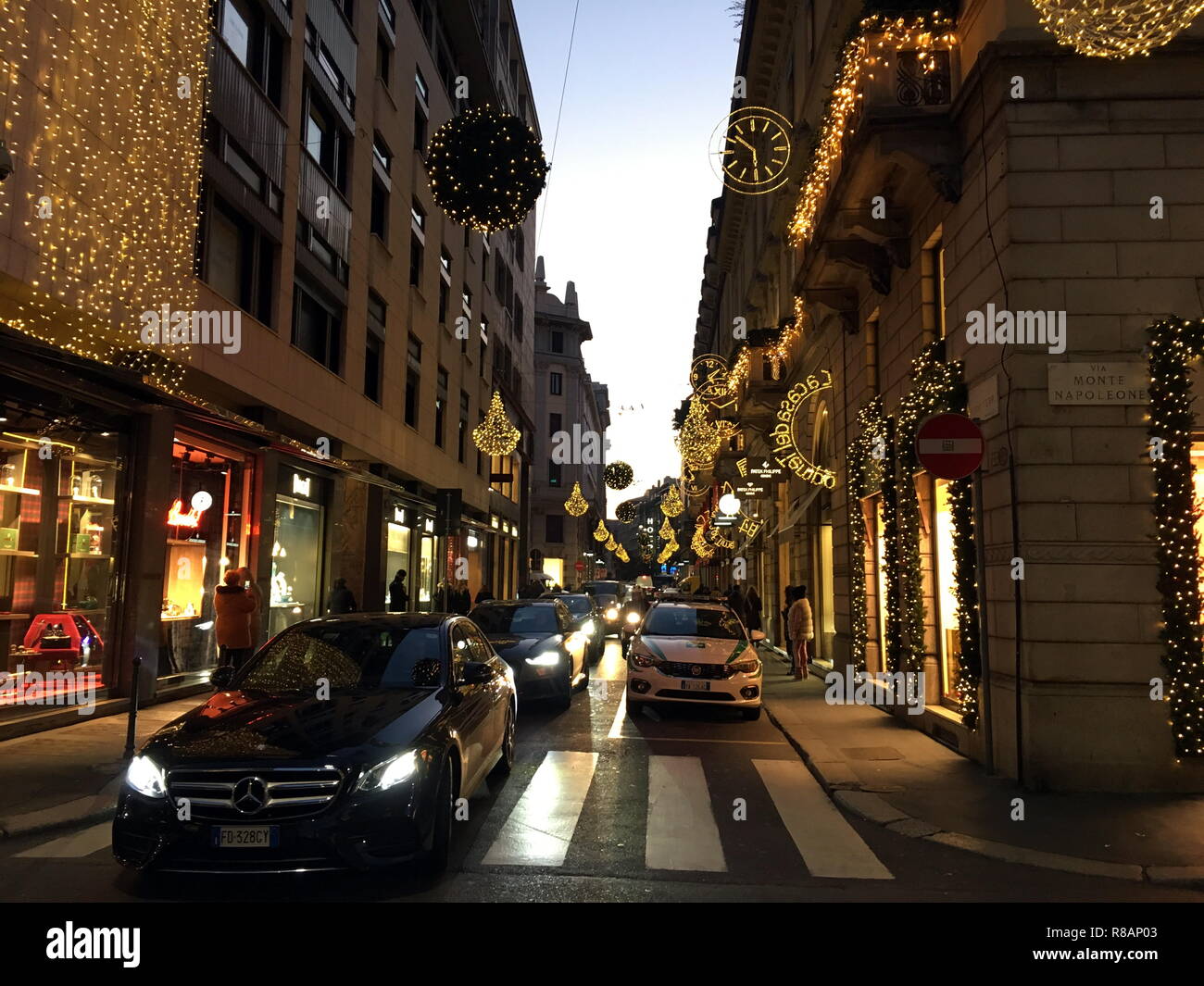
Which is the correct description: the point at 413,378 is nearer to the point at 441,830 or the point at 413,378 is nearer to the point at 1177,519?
the point at 1177,519

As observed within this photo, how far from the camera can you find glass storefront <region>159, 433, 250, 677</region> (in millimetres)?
13031

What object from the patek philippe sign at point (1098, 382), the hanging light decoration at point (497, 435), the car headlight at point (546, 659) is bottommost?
the car headlight at point (546, 659)

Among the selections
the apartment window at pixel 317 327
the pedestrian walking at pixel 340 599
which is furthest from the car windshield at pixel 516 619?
the apartment window at pixel 317 327

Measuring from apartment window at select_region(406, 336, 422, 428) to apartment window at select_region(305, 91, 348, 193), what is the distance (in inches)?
238

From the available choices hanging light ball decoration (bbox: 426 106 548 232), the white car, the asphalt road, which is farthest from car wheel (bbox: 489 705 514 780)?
hanging light ball decoration (bbox: 426 106 548 232)

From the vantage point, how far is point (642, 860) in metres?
5.73

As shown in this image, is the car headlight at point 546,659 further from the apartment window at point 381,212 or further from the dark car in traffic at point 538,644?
the apartment window at point 381,212

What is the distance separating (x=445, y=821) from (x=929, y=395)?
7958mm

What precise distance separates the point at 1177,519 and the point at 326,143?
55.8 ft

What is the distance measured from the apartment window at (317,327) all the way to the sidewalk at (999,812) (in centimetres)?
1202

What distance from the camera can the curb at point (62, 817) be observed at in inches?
240
